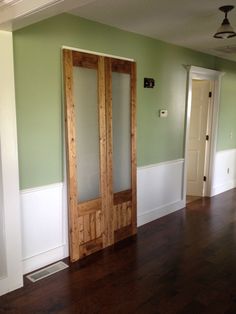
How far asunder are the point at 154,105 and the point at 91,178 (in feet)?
4.65

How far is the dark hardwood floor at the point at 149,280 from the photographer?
2.38m

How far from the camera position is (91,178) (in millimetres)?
3254

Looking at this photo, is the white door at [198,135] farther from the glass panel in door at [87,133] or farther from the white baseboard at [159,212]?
the glass panel in door at [87,133]

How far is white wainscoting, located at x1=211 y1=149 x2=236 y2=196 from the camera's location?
217 inches

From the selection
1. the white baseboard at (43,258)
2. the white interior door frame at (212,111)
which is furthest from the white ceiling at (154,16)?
the white baseboard at (43,258)

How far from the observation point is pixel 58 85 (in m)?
2.89

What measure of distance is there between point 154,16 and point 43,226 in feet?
7.72

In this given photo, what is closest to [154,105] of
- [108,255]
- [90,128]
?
[90,128]

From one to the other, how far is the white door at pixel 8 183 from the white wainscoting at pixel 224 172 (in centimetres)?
392

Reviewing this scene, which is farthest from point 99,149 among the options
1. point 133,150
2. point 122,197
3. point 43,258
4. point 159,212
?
point 159,212

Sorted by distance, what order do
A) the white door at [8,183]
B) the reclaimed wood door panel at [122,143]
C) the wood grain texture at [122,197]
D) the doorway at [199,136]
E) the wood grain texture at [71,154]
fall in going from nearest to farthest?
the white door at [8,183] < the wood grain texture at [71,154] < the reclaimed wood door panel at [122,143] < the wood grain texture at [122,197] < the doorway at [199,136]

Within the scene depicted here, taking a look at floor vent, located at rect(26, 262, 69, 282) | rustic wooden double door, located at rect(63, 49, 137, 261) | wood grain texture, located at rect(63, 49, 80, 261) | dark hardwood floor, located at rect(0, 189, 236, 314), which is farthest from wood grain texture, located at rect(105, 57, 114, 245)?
floor vent, located at rect(26, 262, 69, 282)

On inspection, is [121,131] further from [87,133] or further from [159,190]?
[159,190]

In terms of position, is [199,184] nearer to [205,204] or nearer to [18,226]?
[205,204]
